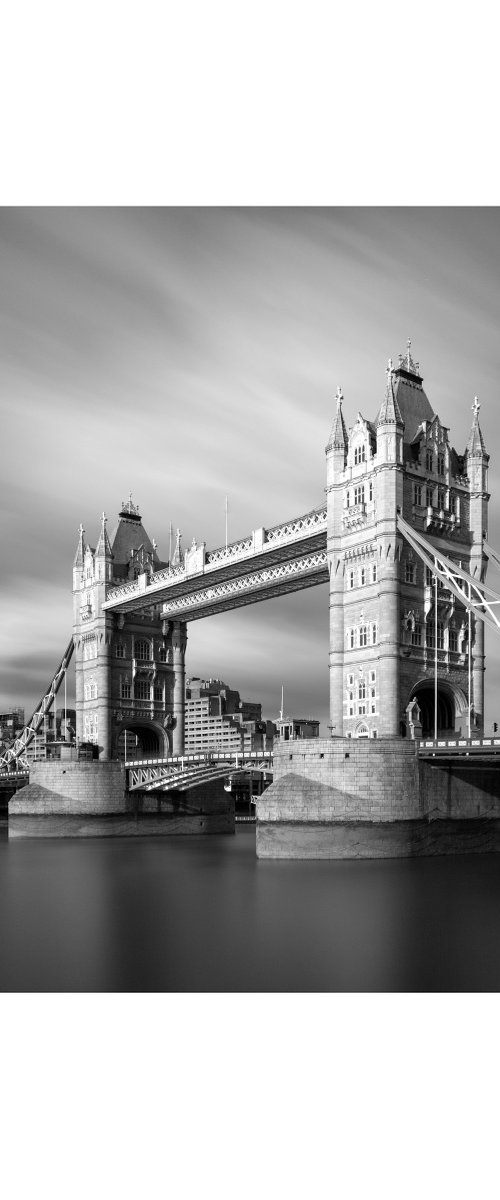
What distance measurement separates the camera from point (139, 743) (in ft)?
226

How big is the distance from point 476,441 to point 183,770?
2153 centimetres

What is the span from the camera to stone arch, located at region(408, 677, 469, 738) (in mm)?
42312

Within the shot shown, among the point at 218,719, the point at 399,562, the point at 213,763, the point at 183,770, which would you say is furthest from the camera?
the point at 218,719

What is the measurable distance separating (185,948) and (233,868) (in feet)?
52.2

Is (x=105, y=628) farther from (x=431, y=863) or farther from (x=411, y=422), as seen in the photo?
(x=431, y=863)

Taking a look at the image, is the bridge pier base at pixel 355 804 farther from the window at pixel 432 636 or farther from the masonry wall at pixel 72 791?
the masonry wall at pixel 72 791

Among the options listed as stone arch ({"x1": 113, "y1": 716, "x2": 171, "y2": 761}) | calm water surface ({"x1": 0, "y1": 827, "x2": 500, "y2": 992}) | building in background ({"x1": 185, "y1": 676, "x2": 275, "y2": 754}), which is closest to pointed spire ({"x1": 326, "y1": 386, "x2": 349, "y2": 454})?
calm water surface ({"x1": 0, "y1": 827, "x2": 500, "y2": 992})

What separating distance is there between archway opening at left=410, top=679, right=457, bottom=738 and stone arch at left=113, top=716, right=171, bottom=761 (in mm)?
25353

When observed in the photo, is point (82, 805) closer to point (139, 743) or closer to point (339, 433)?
point (139, 743)

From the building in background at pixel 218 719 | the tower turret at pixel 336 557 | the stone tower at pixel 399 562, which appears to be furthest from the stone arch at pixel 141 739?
the building in background at pixel 218 719

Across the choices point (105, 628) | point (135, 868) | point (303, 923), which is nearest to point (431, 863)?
point (135, 868)

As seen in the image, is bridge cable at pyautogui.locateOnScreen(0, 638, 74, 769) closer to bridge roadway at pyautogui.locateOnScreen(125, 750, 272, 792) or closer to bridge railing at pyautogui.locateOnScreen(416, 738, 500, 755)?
bridge roadway at pyautogui.locateOnScreen(125, 750, 272, 792)

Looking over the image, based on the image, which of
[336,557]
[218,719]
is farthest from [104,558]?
[218,719]

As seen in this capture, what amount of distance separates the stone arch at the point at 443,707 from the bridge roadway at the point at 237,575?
7201 mm
